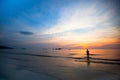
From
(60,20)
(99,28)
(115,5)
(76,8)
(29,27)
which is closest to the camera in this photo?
(115,5)

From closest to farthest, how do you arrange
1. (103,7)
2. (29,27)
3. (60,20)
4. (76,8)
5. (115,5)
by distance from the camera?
(115,5) < (103,7) < (76,8) < (60,20) < (29,27)

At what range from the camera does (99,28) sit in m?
3.45

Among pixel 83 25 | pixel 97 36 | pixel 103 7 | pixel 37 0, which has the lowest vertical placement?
pixel 97 36

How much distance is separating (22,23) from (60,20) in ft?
3.81

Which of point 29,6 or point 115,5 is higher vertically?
point 29,6

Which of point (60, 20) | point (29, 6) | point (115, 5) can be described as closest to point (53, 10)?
point (60, 20)

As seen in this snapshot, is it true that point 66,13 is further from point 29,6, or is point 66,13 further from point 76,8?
point 29,6

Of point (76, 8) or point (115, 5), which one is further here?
point (76, 8)

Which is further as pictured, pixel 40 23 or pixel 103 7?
pixel 40 23

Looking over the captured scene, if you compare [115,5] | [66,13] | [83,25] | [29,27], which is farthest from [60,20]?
[115,5]

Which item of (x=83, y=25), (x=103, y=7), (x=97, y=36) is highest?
(x=103, y=7)

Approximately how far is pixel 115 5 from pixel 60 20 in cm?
149

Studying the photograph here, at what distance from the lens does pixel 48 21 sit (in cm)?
396

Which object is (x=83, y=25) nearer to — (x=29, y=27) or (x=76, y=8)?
(x=76, y=8)
